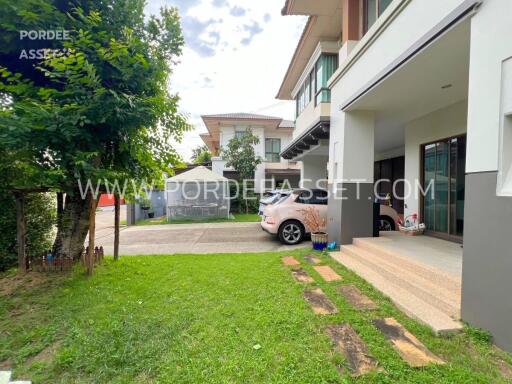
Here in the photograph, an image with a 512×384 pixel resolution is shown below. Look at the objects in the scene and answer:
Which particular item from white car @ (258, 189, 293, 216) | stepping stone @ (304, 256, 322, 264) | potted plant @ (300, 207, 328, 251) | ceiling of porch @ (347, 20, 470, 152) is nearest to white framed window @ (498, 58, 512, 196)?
ceiling of porch @ (347, 20, 470, 152)

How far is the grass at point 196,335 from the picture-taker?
6.65 feet

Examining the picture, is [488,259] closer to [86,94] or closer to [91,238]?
[86,94]

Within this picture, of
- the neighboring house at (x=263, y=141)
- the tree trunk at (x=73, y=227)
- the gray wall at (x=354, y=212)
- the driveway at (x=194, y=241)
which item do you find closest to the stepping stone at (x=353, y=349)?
the gray wall at (x=354, y=212)

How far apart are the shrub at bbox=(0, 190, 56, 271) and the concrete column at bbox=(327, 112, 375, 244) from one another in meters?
6.33

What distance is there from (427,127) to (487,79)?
14.7 ft

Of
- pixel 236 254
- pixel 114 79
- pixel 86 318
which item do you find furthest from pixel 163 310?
pixel 114 79

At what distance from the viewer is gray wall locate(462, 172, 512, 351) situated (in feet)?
7.07

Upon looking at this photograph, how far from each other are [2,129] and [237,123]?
1545 cm

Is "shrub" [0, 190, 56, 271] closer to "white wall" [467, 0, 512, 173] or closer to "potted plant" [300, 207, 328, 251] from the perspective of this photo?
"potted plant" [300, 207, 328, 251]

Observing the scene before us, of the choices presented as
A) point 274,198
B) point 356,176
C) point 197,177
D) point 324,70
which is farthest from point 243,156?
point 356,176

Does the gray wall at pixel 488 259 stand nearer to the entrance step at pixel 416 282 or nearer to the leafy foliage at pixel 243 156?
the entrance step at pixel 416 282

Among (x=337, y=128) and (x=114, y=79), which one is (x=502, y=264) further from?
(x=114, y=79)

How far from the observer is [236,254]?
235 inches

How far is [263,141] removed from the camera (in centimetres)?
1872
